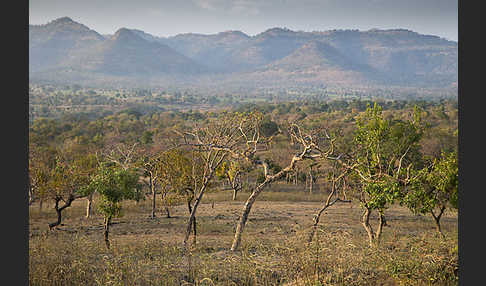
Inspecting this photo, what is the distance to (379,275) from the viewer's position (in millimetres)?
7773

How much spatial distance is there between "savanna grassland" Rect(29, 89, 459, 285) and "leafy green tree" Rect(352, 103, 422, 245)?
0.09 metres

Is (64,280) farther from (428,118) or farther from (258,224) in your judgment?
(428,118)

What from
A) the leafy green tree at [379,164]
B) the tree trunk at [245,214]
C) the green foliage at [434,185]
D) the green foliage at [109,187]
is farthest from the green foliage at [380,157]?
the green foliage at [109,187]

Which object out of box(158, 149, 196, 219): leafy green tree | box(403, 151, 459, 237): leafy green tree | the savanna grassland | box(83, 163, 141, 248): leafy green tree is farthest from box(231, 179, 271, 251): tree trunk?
box(158, 149, 196, 219): leafy green tree

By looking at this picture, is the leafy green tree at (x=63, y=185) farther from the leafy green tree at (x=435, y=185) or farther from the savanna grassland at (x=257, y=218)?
the leafy green tree at (x=435, y=185)

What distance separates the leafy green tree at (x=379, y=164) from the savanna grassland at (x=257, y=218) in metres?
0.09

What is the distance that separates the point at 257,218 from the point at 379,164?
1450 centimetres

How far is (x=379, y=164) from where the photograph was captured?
11711 millimetres

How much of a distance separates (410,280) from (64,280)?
7.34m

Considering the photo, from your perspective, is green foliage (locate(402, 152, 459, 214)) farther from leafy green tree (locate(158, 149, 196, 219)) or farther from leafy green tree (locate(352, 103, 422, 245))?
leafy green tree (locate(158, 149, 196, 219))

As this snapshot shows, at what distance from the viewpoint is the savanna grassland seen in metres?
7.53

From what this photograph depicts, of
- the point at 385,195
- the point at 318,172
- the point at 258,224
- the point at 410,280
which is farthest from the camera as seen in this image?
the point at 318,172

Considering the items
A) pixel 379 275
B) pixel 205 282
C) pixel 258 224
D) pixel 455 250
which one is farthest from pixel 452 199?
pixel 258 224

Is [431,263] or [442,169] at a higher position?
[442,169]
